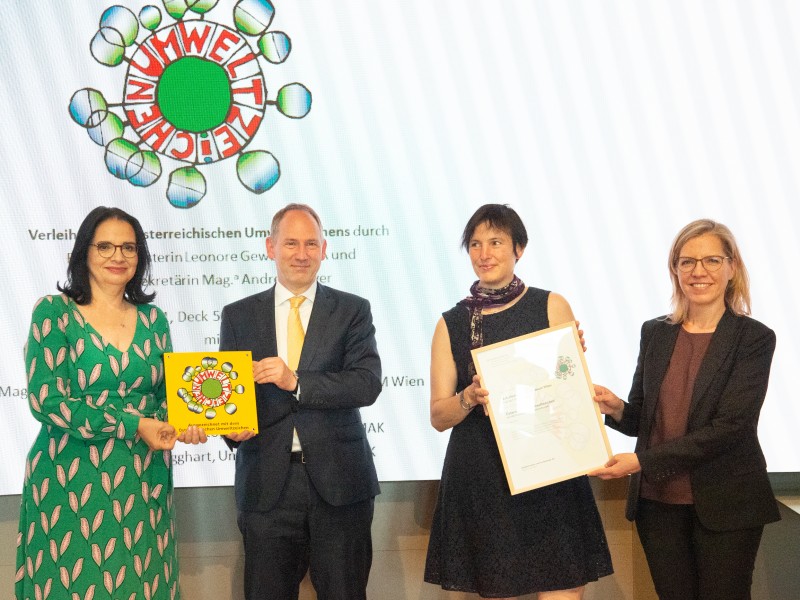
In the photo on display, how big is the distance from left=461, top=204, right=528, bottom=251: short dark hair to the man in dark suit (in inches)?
20.3

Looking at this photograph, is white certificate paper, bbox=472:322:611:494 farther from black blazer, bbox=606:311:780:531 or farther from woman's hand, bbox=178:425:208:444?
woman's hand, bbox=178:425:208:444

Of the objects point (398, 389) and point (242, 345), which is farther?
point (398, 389)

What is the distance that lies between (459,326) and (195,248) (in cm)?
142

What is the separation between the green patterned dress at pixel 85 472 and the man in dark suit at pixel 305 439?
353 mm

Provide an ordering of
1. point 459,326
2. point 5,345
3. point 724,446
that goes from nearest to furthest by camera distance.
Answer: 1. point 724,446
2. point 459,326
3. point 5,345

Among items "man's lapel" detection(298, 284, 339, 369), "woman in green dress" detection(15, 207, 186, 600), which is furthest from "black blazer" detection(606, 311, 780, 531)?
"woman in green dress" detection(15, 207, 186, 600)

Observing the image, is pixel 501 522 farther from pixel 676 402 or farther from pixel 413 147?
pixel 413 147

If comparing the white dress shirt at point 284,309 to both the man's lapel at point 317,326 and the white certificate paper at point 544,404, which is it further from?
the white certificate paper at point 544,404

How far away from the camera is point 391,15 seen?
147 inches

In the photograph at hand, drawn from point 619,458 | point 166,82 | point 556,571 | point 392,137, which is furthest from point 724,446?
point 166,82

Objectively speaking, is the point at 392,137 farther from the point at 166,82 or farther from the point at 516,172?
the point at 166,82

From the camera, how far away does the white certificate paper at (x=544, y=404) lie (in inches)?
107

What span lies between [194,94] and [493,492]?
86.9 inches

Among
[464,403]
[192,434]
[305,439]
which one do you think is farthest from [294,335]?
[464,403]
